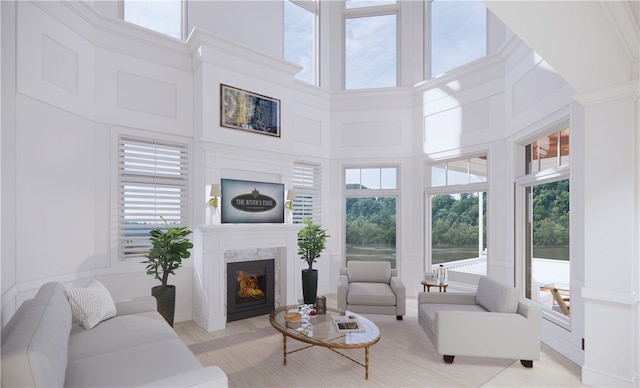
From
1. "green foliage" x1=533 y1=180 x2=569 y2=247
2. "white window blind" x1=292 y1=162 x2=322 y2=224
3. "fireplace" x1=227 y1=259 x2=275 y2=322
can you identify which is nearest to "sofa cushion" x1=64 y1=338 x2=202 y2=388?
"fireplace" x1=227 y1=259 x2=275 y2=322

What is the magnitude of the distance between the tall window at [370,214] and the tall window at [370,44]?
1.81 meters

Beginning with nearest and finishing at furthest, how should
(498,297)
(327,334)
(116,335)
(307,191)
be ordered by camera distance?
(116,335)
(327,334)
(498,297)
(307,191)

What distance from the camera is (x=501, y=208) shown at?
4.85 m

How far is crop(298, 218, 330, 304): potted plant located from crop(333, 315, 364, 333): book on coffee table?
6.36ft

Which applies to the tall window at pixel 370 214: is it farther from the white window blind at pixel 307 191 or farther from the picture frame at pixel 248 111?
the picture frame at pixel 248 111

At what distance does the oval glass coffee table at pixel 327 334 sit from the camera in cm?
286

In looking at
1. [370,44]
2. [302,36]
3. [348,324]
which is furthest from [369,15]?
[348,324]

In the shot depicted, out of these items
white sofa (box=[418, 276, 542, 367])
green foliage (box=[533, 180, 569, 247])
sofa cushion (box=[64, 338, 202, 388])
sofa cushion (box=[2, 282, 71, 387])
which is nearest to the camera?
sofa cushion (box=[2, 282, 71, 387])

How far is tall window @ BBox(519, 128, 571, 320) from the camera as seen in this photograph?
3.69m

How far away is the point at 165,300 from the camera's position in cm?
Answer: 397

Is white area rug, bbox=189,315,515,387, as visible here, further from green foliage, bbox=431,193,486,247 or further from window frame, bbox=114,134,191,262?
green foliage, bbox=431,193,486,247

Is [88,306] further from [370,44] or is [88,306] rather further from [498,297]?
[370,44]

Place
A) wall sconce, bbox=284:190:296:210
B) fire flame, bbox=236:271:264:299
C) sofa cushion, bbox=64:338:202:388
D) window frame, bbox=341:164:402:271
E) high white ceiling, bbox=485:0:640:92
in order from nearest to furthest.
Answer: high white ceiling, bbox=485:0:640:92 < sofa cushion, bbox=64:338:202:388 < fire flame, bbox=236:271:264:299 < wall sconce, bbox=284:190:296:210 < window frame, bbox=341:164:402:271

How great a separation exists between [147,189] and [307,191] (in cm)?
266
